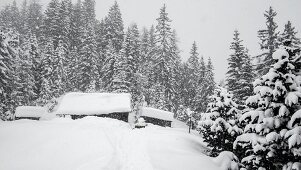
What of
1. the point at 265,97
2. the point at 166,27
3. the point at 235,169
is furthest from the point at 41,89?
the point at 265,97

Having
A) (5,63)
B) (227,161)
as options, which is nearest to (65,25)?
→ (5,63)

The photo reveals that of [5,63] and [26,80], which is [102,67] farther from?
[5,63]

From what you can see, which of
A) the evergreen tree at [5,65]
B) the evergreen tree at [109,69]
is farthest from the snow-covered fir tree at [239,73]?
the evergreen tree at [5,65]

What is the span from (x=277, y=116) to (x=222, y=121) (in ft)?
27.4

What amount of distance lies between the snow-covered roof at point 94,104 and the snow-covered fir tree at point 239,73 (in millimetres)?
15257

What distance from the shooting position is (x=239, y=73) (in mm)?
35562

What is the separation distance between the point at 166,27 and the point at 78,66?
20.3 meters

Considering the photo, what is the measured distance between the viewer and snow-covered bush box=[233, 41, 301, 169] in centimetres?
1237

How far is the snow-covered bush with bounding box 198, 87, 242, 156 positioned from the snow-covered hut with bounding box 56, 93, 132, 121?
70.1 ft

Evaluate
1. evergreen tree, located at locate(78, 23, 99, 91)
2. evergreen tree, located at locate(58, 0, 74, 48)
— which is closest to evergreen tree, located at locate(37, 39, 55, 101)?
evergreen tree, located at locate(78, 23, 99, 91)

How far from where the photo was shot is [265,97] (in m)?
13.5

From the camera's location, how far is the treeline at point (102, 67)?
52.1 meters

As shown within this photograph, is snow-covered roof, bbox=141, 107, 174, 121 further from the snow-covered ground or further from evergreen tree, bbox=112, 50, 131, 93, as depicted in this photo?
the snow-covered ground

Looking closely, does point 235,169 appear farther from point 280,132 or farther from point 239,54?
point 239,54
